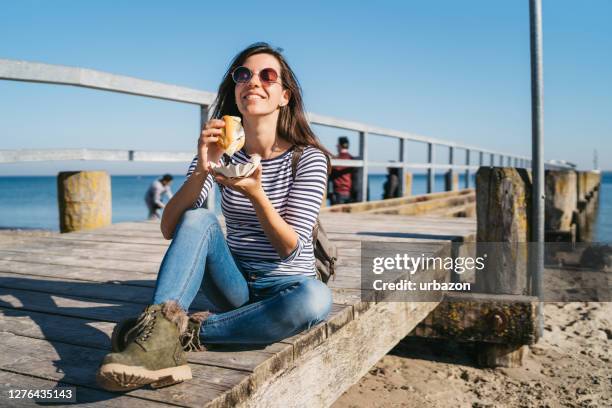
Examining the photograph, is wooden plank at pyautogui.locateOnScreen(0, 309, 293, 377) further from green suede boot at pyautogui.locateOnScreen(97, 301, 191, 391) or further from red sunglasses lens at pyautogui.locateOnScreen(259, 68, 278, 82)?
red sunglasses lens at pyautogui.locateOnScreen(259, 68, 278, 82)

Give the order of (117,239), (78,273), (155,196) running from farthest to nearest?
(155,196)
(117,239)
(78,273)

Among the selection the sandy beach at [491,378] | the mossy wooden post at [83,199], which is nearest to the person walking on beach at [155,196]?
the mossy wooden post at [83,199]

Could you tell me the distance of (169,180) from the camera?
1410cm

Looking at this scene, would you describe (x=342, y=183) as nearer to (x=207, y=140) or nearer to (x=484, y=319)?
(x=484, y=319)

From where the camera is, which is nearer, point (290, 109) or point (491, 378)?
point (290, 109)

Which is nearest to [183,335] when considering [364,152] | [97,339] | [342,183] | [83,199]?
[97,339]

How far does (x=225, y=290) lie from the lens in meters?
2.16

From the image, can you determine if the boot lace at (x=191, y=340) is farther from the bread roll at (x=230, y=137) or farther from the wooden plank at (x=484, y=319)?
the wooden plank at (x=484, y=319)

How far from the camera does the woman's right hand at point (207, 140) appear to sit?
6.91 ft

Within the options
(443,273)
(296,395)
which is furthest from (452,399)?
(296,395)

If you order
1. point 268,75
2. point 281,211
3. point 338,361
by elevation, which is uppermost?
point 268,75

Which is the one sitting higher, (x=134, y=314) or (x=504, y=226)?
(x=504, y=226)

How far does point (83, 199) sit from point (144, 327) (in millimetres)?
3622

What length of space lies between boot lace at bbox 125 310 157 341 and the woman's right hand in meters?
0.63
